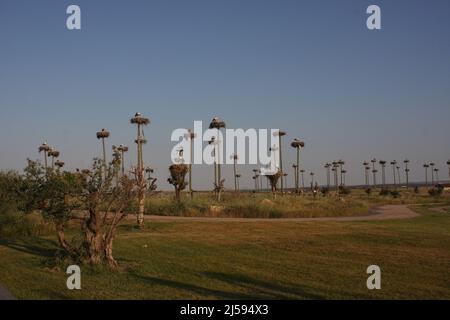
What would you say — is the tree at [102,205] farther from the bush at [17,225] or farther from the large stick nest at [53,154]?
the large stick nest at [53,154]

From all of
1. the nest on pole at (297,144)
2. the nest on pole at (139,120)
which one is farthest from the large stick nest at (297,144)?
the nest on pole at (139,120)

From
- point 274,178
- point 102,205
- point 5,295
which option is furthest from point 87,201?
point 274,178

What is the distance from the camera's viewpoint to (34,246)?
19.9 meters

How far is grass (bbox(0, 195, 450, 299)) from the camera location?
1134 cm

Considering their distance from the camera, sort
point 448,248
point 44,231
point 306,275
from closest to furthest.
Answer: point 306,275 → point 448,248 → point 44,231

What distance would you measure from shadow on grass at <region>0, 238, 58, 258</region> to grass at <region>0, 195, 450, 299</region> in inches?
1.4

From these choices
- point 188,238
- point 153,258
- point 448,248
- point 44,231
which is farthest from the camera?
point 44,231

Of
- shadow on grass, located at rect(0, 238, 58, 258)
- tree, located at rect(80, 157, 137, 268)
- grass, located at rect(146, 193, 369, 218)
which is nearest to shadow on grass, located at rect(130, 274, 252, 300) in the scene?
tree, located at rect(80, 157, 137, 268)

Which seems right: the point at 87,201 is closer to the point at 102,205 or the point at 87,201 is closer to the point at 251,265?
the point at 102,205

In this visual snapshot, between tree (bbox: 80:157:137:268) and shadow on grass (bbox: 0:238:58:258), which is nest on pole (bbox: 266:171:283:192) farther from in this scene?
tree (bbox: 80:157:137:268)

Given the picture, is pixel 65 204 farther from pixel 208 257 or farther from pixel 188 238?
pixel 188 238

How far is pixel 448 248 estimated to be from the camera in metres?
18.2
